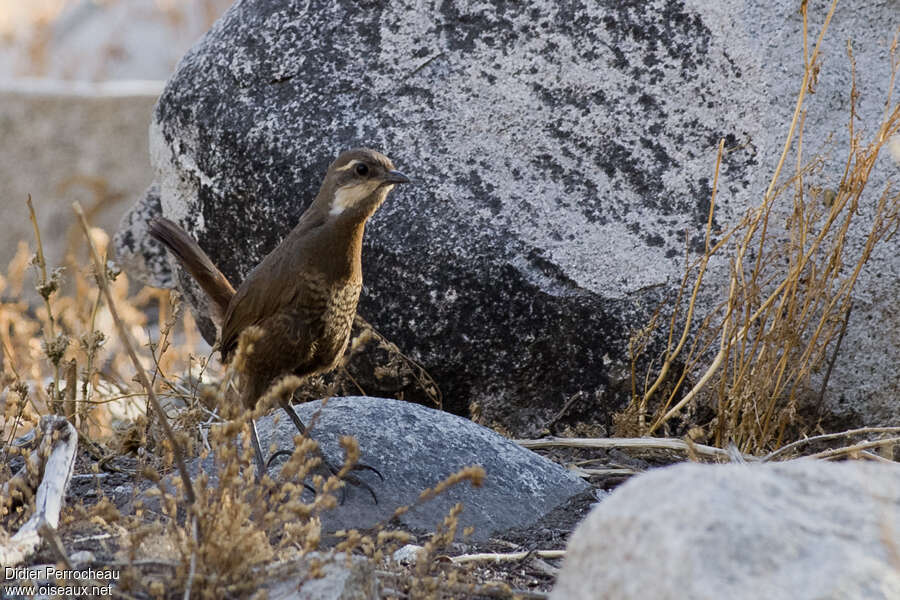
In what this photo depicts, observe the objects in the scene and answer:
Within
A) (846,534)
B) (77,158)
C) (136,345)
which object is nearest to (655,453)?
(846,534)

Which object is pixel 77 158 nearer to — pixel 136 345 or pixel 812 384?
pixel 136 345

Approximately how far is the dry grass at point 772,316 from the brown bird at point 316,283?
41.9 inches

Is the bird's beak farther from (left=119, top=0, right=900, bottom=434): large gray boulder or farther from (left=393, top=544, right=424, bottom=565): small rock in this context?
(left=393, top=544, right=424, bottom=565): small rock

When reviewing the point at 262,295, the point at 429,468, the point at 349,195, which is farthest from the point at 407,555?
the point at 349,195

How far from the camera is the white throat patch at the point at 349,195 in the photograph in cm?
370

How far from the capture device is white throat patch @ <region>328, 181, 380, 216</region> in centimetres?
370

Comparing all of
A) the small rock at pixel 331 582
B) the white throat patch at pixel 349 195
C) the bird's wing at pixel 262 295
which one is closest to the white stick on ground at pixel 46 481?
the small rock at pixel 331 582

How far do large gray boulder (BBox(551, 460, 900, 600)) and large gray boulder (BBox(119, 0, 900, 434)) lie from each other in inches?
84.7

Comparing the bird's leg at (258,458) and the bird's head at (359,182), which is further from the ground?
the bird's head at (359,182)

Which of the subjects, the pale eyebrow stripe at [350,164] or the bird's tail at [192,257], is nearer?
the pale eyebrow stripe at [350,164]

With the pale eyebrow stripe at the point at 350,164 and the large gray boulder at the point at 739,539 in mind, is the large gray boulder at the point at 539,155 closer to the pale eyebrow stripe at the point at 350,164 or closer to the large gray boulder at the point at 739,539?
the pale eyebrow stripe at the point at 350,164

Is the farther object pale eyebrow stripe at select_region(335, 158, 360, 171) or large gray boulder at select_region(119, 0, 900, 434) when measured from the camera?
large gray boulder at select_region(119, 0, 900, 434)

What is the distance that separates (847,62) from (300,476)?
2933 millimetres

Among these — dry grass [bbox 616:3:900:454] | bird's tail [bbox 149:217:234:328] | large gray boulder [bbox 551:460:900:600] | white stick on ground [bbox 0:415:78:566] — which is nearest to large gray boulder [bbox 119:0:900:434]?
dry grass [bbox 616:3:900:454]
